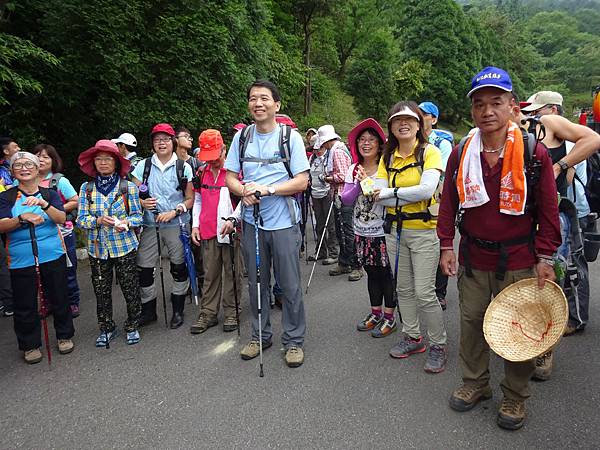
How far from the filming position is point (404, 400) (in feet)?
10.3

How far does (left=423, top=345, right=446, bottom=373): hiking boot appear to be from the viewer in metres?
3.47

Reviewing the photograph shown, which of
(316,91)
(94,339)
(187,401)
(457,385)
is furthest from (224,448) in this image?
(316,91)

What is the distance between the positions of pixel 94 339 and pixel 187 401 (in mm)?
1770

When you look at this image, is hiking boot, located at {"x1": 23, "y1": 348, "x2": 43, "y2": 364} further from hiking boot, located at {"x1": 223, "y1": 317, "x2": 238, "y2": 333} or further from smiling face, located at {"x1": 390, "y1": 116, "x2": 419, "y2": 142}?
smiling face, located at {"x1": 390, "y1": 116, "x2": 419, "y2": 142}

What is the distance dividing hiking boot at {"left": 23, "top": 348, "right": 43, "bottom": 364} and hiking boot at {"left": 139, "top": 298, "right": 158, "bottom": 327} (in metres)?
0.99

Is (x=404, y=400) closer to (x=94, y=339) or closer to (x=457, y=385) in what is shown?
(x=457, y=385)

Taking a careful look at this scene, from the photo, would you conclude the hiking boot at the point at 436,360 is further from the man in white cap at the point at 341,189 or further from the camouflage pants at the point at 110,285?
the camouflage pants at the point at 110,285

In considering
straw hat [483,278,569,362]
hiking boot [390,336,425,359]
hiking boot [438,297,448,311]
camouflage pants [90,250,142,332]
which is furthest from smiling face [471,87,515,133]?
camouflage pants [90,250,142,332]

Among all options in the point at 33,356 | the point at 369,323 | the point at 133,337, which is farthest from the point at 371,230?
the point at 33,356

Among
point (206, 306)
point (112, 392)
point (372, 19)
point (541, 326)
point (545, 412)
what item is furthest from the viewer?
point (372, 19)

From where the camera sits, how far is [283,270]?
3.74 metres

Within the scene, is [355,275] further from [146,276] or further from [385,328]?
[146,276]

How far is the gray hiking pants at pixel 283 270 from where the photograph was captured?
3.72m

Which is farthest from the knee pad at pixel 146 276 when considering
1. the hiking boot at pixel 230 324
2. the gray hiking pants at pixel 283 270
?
the gray hiking pants at pixel 283 270
